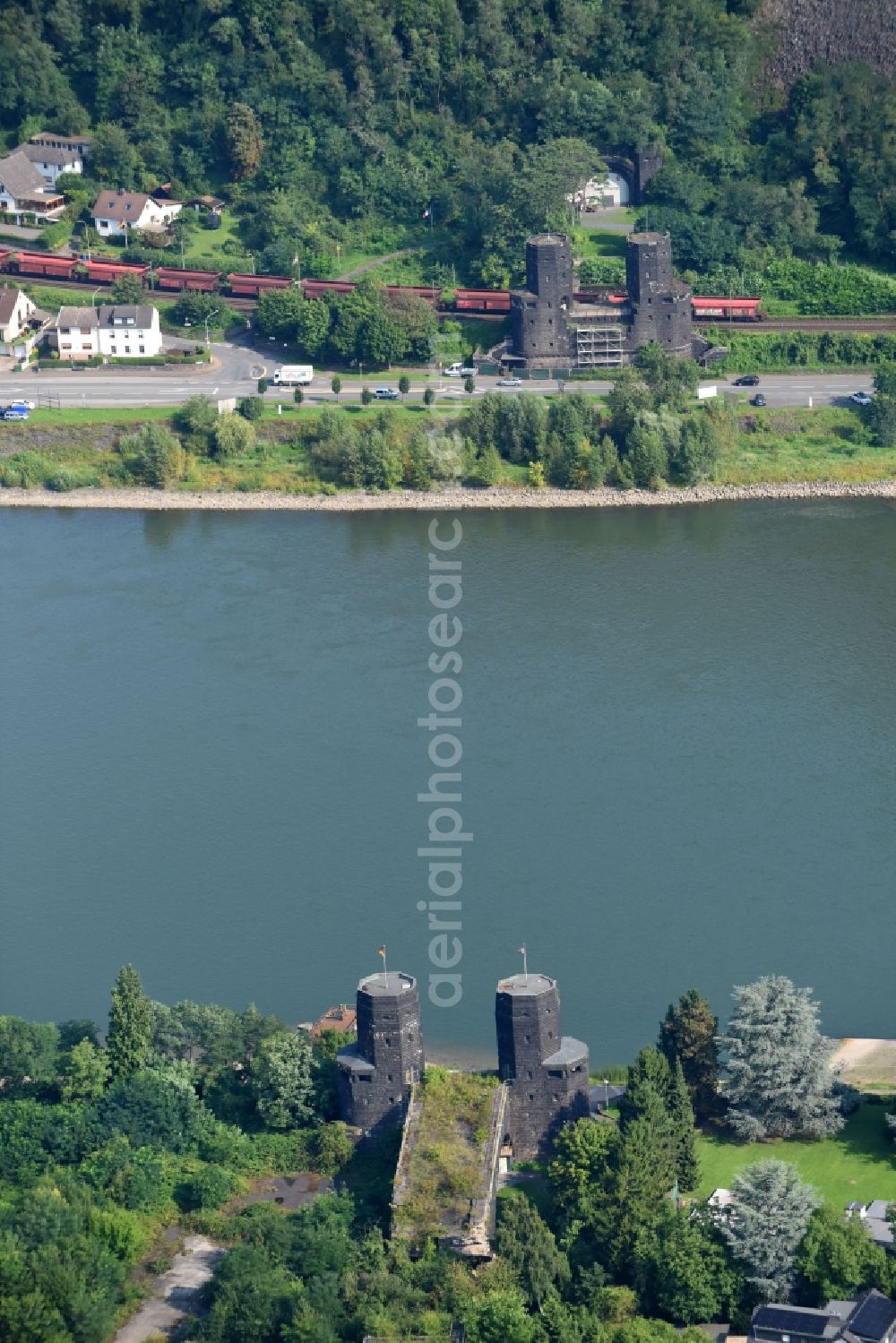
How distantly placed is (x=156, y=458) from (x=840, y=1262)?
1592 inches

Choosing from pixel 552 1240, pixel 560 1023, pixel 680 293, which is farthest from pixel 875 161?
pixel 552 1240

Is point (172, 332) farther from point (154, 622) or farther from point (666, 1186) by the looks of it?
point (666, 1186)

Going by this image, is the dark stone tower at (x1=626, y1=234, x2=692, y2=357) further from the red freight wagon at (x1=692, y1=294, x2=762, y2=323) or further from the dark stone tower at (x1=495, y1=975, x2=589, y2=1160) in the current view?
the dark stone tower at (x1=495, y1=975, x2=589, y2=1160)

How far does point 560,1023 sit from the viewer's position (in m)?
47.8

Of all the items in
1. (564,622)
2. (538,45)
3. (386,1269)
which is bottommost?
(386,1269)

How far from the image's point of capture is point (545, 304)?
81.9 meters

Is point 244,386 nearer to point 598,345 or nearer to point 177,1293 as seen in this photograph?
point 598,345

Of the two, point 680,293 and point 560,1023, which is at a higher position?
point 680,293

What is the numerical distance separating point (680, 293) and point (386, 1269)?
45.0 metres

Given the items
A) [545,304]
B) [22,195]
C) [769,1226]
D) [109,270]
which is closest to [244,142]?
[109,270]

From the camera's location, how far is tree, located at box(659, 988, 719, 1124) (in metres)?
46.9

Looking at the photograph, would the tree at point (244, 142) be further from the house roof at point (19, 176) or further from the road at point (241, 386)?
the road at point (241, 386)

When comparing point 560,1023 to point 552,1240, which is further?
point 560,1023

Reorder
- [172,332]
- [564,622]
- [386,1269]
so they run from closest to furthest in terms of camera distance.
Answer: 1. [386,1269]
2. [564,622]
3. [172,332]
